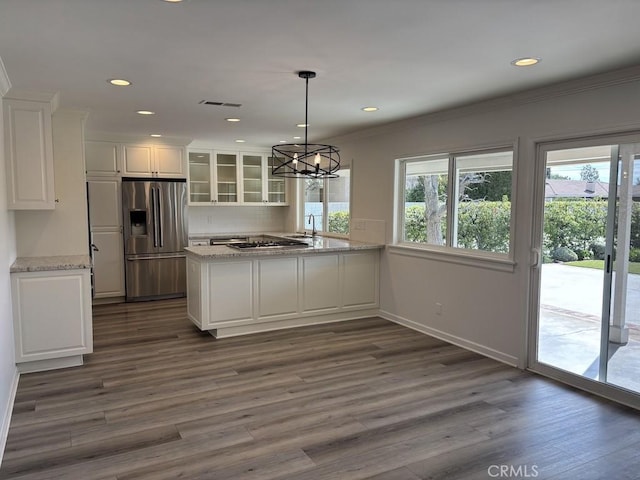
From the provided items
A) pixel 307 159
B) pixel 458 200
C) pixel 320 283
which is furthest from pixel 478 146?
pixel 307 159

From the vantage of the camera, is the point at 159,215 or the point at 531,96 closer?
the point at 531,96

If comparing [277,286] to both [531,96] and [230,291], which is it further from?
[531,96]

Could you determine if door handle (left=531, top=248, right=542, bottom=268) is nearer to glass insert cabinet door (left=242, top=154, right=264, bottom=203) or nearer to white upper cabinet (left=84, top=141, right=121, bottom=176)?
glass insert cabinet door (left=242, top=154, right=264, bottom=203)

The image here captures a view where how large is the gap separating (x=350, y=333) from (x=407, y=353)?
0.85 meters

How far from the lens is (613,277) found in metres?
3.38

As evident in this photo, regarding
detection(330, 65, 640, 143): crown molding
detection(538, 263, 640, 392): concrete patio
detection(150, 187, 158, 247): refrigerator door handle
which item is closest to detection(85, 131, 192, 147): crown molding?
detection(150, 187, 158, 247): refrigerator door handle

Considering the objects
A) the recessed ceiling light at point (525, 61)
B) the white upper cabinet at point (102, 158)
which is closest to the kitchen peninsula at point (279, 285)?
the white upper cabinet at point (102, 158)

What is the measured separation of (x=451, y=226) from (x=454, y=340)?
3.83ft

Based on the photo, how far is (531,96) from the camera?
150 inches

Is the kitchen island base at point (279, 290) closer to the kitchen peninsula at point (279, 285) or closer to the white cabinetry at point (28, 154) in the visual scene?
the kitchen peninsula at point (279, 285)

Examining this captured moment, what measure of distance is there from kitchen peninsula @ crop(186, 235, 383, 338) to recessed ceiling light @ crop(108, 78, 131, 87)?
175 centimetres

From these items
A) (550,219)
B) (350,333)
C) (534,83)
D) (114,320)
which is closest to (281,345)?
(350,333)

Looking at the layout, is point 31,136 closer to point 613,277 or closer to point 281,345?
point 281,345

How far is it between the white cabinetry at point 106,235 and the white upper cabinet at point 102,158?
0.10 metres
